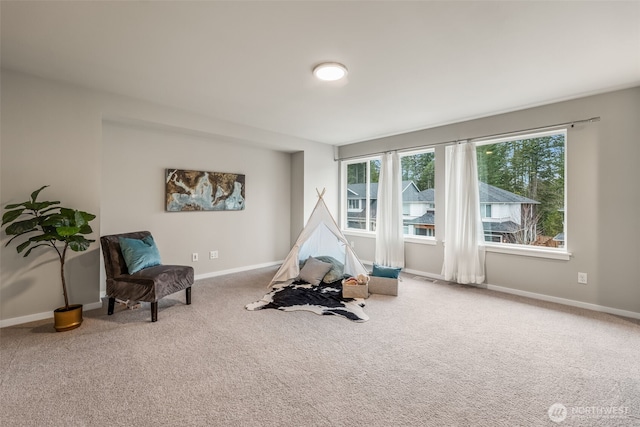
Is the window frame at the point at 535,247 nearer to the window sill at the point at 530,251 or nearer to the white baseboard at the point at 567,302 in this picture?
the window sill at the point at 530,251

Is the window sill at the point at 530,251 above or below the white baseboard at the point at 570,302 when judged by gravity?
above

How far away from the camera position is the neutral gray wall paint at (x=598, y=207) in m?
3.07

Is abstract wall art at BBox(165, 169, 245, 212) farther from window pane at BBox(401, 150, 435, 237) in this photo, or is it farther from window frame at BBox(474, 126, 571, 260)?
window frame at BBox(474, 126, 571, 260)

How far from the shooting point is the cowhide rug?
3.16 meters

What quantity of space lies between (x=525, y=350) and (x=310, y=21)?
120 inches

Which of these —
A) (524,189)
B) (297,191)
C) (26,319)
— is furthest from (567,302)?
(26,319)

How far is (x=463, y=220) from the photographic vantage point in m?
4.18

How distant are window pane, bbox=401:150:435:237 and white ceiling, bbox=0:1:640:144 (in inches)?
54.7

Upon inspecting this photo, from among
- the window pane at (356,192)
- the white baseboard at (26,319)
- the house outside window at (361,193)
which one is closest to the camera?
the white baseboard at (26,319)

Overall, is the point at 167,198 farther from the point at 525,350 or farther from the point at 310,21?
the point at 525,350

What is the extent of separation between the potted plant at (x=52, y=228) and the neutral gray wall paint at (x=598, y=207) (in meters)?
5.01

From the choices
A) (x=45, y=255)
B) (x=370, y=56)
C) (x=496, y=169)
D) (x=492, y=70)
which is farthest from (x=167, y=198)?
(x=496, y=169)

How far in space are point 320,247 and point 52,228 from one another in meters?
3.11
